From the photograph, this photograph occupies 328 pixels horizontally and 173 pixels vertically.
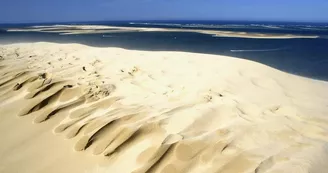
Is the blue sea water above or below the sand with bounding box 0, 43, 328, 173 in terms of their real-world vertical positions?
below

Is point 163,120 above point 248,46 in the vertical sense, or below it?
above

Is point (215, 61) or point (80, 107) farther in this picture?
point (215, 61)

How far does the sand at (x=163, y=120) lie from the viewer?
3.66m

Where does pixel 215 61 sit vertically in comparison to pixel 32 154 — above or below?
above

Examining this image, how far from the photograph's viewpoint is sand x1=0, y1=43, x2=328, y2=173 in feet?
12.0

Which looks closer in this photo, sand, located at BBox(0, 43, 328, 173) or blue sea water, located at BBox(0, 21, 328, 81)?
sand, located at BBox(0, 43, 328, 173)

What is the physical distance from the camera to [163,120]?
180 inches

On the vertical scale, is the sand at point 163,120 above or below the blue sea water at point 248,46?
above

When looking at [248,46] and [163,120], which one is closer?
[163,120]

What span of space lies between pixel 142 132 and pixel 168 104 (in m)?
1.07

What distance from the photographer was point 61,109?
18.7 feet

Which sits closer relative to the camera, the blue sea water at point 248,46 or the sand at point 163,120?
the sand at point 163,120

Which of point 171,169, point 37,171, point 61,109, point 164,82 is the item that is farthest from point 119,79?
point 171,169

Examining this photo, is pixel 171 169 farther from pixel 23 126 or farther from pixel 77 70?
pixel 77 70
